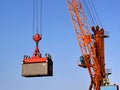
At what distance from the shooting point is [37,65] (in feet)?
161

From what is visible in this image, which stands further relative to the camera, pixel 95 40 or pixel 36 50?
pixel 95 40

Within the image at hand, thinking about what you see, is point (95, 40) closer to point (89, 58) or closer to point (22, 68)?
point (89, 58)

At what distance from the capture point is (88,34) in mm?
94375

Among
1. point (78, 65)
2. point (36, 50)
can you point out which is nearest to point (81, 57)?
point (78, 65)

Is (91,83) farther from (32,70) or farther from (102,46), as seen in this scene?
(32,70)

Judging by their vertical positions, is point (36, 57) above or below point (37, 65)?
above

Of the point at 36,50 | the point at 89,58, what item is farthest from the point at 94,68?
the point at 36,50

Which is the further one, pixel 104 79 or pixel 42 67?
pixel 104 79

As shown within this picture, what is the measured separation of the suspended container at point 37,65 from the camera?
4825 centimetres

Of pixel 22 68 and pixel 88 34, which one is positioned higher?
pixel 88 34

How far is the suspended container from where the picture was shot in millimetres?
48250

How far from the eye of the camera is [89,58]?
9581 cm

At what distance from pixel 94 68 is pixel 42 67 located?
1968 inches

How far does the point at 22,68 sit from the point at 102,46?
168ft
